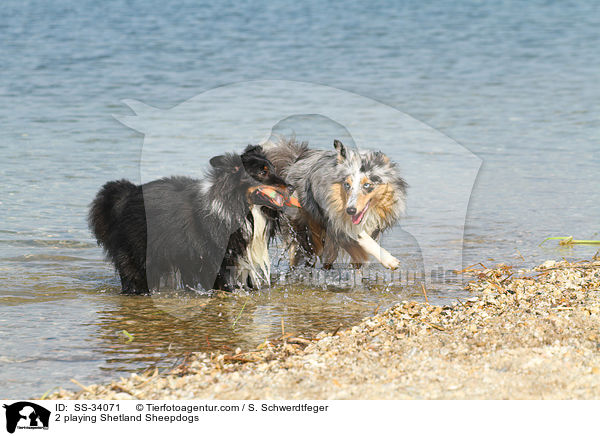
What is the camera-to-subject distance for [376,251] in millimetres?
6180

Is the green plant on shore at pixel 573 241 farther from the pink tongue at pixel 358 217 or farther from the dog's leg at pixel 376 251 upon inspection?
the pink tongue at pixel 358 217

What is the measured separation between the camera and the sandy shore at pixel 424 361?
356cm

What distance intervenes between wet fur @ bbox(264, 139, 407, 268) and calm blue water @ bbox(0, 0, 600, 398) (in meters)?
0.50

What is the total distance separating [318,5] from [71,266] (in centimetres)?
2290

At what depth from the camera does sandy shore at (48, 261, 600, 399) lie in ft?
11.7

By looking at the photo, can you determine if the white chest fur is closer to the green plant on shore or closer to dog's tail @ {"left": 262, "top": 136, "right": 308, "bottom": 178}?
dog's tail @ {"left": 262, "top": 136, "right": 308, "bottom": 178}

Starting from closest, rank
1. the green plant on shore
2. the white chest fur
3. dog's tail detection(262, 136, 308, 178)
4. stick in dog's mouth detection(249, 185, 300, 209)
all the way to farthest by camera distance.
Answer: stick in dog's mouth detection(249, 185, 300, 209)
the white chest fur
dog's tail detection(262, 136, 308, 178)
the green plant on shore

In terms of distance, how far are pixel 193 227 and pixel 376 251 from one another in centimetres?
144

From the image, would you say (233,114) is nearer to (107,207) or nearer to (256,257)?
(107,207)

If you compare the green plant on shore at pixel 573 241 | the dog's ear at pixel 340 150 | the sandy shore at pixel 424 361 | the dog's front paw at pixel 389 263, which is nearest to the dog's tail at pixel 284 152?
the dog's ear at pixel 340 150

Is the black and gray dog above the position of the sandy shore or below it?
above

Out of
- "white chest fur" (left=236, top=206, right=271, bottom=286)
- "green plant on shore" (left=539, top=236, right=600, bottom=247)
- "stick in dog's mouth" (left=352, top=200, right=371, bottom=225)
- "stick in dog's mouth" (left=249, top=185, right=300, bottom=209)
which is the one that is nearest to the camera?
"stick in dog's mouth" (left=249, top=185, right=300, bottom=209)

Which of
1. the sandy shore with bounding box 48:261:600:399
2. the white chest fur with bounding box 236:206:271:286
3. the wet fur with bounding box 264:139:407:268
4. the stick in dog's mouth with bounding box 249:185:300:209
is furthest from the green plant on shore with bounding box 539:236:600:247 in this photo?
the stick in dog's mouth with bounding box 249:185:300:209

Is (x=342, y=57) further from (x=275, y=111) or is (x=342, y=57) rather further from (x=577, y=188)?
(x=577, y=188)
